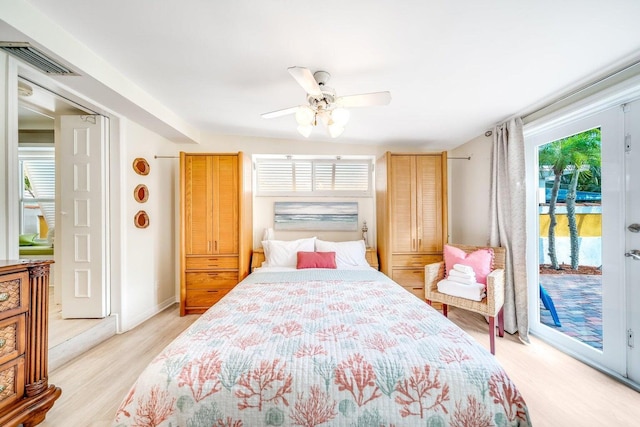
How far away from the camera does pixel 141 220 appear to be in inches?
121

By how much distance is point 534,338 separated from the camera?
8.61 feet

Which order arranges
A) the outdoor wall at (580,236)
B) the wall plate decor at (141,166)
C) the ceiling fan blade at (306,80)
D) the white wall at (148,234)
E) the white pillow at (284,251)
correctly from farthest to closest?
1. the white pillow at (284,251)
2. the wall plate decor at (141,166)
3. the white wall at (148,234)
4. the outdoor wall at (580,236)
5. the ceiling fan blade at (306,80)

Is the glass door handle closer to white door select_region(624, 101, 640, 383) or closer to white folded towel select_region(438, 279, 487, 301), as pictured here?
white door select_region(624, 101, 640, 383)

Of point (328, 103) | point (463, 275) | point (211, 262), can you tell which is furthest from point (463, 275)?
point (211, 262)

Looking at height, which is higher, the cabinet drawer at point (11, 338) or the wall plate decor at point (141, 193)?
the wall plate decor at point (141, 193)

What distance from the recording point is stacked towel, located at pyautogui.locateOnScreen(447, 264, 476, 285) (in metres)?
2.60

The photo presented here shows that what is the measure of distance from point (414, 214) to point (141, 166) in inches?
138

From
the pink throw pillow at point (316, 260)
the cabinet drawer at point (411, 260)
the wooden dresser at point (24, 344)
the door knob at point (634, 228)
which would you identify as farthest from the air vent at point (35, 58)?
the door knob at point (634, 228)

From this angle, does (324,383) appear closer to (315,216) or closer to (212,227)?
(212,227)

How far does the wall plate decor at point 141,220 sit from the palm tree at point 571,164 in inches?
178

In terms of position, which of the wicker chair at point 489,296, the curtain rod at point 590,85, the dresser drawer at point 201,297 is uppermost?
the curtain rod at point 590,85

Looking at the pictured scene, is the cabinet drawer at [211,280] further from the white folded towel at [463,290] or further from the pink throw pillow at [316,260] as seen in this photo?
the white folded towel at [463,290]

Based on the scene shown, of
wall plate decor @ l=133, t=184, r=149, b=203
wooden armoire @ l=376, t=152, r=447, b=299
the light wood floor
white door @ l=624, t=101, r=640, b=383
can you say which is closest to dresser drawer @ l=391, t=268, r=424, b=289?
wooden armoire @ l=376, t=152, r=447, b=299

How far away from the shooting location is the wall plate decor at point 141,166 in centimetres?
300
